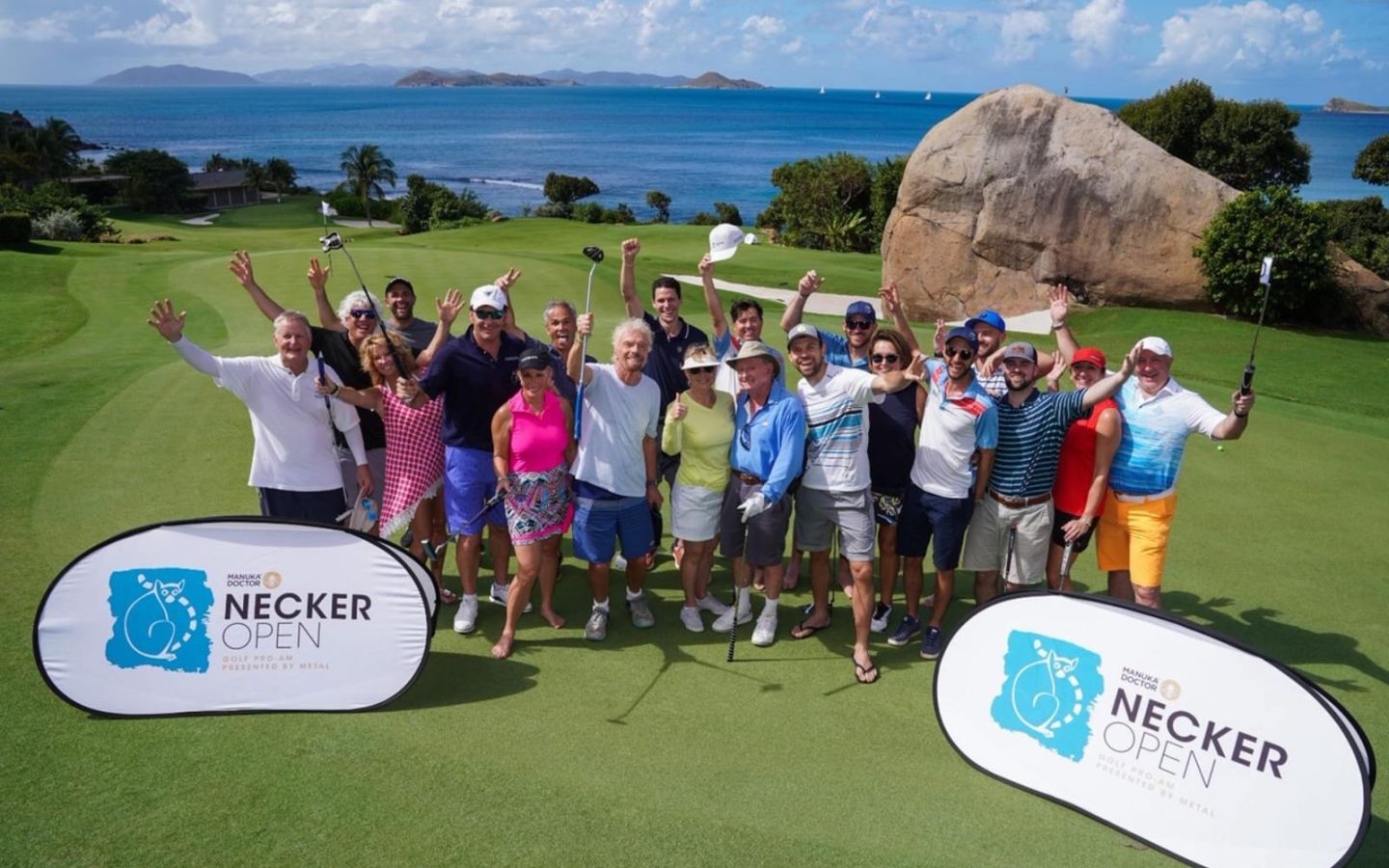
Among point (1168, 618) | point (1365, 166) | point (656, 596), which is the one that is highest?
point (1365, 166)

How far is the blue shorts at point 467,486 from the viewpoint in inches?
227

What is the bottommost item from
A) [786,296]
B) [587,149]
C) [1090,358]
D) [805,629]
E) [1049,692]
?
[805,629]

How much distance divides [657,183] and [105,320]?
87.3 metres

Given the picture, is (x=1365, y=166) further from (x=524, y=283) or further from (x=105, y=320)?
(x=105, y=320)

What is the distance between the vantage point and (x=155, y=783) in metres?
4.09

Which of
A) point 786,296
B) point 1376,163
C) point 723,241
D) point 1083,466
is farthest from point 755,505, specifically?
point 1376,163

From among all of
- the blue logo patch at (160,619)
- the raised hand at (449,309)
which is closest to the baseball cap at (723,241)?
the raised hand at (449,309)

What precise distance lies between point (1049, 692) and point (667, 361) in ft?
11.0

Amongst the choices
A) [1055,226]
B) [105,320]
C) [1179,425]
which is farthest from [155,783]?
[1055,226]

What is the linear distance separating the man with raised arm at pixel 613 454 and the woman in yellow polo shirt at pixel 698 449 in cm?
17

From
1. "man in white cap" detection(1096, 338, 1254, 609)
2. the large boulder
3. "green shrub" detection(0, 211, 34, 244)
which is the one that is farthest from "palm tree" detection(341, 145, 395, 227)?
"man in white cap" detection(1096, 338, 1254, 609)

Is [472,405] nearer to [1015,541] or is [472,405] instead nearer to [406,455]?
[406,455]

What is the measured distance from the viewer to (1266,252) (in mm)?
16172

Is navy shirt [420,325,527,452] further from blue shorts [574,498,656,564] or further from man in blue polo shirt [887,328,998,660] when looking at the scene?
man in blue polo shirt [887,328,998,660]
